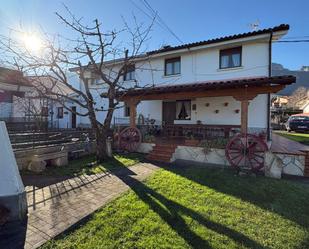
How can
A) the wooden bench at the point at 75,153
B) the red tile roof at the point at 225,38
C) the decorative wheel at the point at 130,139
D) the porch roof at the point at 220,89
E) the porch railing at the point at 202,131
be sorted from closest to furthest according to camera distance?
the porch roof at the point at 220,89
the wooden bench at the point at 75,153
the red tile roof at the point at 225,38
the porch railing at the point at 202,131
the decorative wheel at the point at 130,139

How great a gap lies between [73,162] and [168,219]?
252 inches

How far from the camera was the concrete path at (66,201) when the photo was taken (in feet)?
11.9

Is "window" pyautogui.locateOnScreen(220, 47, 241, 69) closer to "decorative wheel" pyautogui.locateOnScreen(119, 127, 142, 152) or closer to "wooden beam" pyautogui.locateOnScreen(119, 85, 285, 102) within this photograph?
"wooden beam" pyautogui.locateOnScreen(119, 85, 285, 102)

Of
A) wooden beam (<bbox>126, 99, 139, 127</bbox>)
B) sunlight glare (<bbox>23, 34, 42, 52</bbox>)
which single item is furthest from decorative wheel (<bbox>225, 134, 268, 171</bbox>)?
sunlight glare (<bbox>23, 34, 42, 52</bbox>)

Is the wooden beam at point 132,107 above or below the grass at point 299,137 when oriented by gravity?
above

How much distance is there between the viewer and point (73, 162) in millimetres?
9281

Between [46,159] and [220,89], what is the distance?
7.66 m

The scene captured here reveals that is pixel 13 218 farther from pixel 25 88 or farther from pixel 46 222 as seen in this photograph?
pixel 25 88

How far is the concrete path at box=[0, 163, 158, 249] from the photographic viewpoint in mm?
3641

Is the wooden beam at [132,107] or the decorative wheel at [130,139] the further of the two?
the wooden beam at [132,107]

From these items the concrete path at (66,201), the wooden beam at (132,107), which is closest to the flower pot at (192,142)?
the concrete path at (66,201)

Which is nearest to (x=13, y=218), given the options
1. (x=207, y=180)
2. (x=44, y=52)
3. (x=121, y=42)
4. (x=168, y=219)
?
(x=168, y=219)

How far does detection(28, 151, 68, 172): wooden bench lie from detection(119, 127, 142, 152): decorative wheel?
3.31 meters

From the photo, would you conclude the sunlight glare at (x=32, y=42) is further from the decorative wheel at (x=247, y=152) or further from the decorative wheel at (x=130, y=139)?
the decorative wheel at (x=247, y=152)
